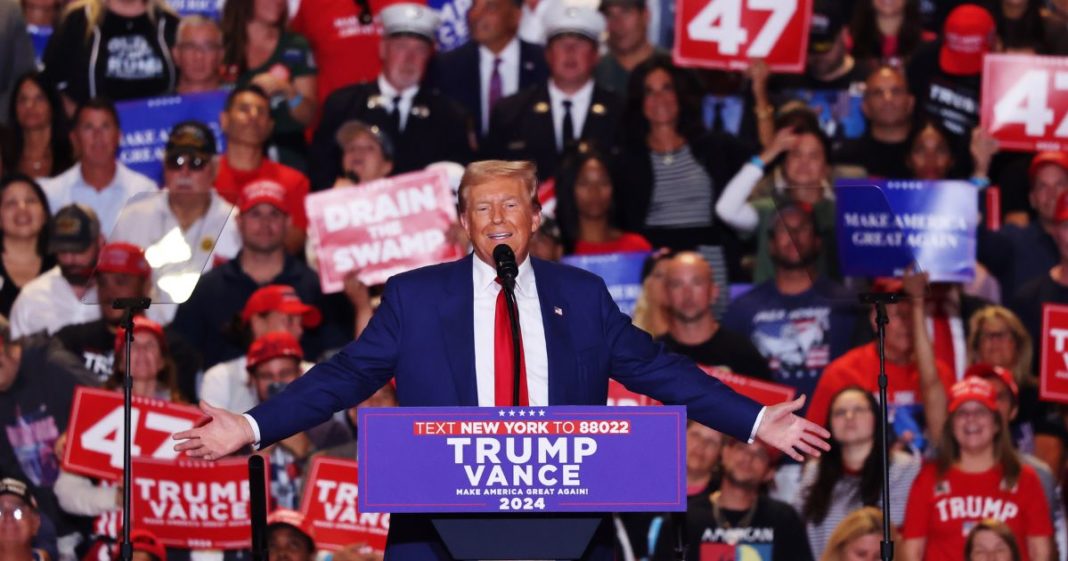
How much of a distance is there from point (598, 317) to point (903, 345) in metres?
4.04

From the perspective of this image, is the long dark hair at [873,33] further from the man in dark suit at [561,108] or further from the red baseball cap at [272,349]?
the red baseball cap at [272,349]

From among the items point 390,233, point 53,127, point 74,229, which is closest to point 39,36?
point 53,127

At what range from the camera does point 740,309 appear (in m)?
9.18

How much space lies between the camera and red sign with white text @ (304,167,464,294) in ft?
30.3

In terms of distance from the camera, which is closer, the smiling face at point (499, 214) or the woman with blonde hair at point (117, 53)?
the smiling face at point (499, 214)

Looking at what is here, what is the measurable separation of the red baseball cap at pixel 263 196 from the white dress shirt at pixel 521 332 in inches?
174

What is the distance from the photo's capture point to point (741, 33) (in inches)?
402

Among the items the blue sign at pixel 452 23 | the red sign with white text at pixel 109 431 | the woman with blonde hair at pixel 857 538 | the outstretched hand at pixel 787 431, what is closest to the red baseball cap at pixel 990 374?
the woman with blonde hair at pixel 857 538

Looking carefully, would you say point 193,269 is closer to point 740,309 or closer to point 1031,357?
point 740,309

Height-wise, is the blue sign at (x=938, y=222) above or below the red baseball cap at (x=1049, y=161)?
below

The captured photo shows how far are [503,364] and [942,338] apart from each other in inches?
183

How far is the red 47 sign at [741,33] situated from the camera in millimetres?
10148

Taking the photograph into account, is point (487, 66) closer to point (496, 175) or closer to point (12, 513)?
point (12, 513)

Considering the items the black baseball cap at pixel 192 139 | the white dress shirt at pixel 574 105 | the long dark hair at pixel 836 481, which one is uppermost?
the white dress shirt at pixel 574 105
